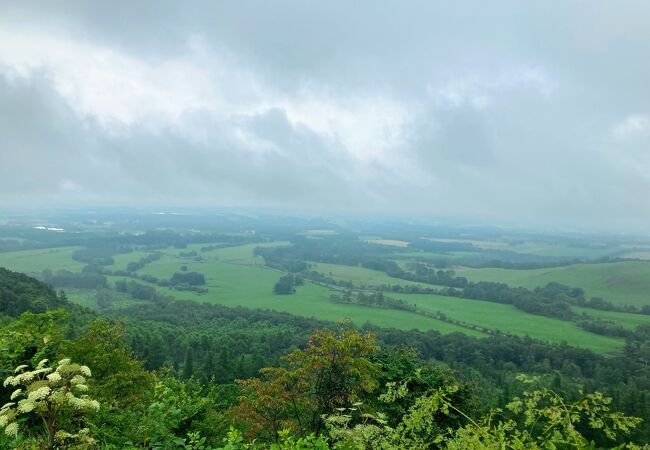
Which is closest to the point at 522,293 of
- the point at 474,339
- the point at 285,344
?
the point at 474,339

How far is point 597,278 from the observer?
15312 cm

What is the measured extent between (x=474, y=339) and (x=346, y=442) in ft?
290

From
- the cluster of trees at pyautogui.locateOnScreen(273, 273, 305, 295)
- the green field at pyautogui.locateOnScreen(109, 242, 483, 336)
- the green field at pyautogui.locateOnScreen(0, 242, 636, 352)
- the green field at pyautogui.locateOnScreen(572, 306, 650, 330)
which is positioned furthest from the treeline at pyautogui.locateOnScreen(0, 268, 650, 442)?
the cluster of trees at pyautogui.locateOnScreen(273, 273, 305, 295)

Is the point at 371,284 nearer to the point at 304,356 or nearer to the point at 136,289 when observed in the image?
the point at 136,289

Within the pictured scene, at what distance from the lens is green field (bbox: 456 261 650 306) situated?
453 feet

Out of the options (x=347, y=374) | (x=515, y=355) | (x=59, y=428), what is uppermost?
(x=59, y=428)

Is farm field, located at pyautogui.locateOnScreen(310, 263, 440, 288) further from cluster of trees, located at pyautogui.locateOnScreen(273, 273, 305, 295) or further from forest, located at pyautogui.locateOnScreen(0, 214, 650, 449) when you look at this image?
cluster of trees, located at pyautogui.locateOnScreen(273, 273, 305, 295)

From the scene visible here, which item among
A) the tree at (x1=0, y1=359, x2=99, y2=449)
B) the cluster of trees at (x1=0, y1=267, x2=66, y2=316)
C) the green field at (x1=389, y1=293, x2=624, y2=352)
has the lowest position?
the green field at (x1=389, y1=293, x2=624, y2=352)

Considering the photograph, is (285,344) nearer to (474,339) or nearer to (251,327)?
(251,327)

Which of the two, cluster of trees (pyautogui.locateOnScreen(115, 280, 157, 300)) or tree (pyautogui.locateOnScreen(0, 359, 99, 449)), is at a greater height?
tree (pyautogui.locateOnScreen(0, 359, 99, 449))

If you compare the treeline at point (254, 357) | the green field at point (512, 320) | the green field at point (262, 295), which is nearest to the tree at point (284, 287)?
the green field at point (262, 295)

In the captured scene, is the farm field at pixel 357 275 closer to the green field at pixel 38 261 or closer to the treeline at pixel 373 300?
the treeline at pixel 373 300

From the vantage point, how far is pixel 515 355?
80.8 metres

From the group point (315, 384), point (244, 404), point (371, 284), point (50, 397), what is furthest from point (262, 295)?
point (50, 397)
